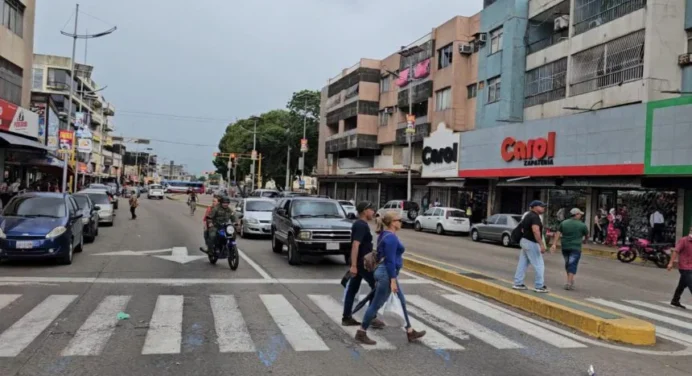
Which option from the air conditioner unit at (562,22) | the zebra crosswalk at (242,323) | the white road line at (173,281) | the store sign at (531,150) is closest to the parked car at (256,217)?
the white road line at (173,281)

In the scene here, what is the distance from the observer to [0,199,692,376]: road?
5.77 metres

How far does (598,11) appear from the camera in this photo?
26.5 meters

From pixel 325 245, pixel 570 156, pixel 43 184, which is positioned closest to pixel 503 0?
pixel 570 156

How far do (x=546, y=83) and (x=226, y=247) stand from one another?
23.0 meters

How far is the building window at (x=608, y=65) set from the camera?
2362 cm

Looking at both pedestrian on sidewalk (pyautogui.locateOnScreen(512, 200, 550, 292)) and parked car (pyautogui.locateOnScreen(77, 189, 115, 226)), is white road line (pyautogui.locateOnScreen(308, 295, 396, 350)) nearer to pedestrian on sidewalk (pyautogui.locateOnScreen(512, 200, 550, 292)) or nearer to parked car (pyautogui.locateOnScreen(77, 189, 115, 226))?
pedestrian on sidewalk (pyautogui.locateOnScreen(512, 200, 550, 292))

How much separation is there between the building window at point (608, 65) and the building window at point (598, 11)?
1247 millimetres

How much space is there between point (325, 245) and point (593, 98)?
18.4 meters

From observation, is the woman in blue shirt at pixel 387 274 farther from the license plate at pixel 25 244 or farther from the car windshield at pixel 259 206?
the car windshield at pixel 259 206

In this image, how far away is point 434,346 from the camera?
665 centimetres

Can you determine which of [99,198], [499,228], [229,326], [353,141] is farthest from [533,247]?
[353,141]

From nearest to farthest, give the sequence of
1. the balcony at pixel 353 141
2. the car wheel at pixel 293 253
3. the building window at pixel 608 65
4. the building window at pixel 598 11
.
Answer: the car wheel at pixel 293 253
the building window at pixel 608 65
the building window at pixel 598 11
the balcony at pixel 353 141

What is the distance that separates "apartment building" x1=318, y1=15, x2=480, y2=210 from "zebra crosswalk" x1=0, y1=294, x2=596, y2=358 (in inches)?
1135

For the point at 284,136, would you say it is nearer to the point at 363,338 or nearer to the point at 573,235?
the point at 573,235
